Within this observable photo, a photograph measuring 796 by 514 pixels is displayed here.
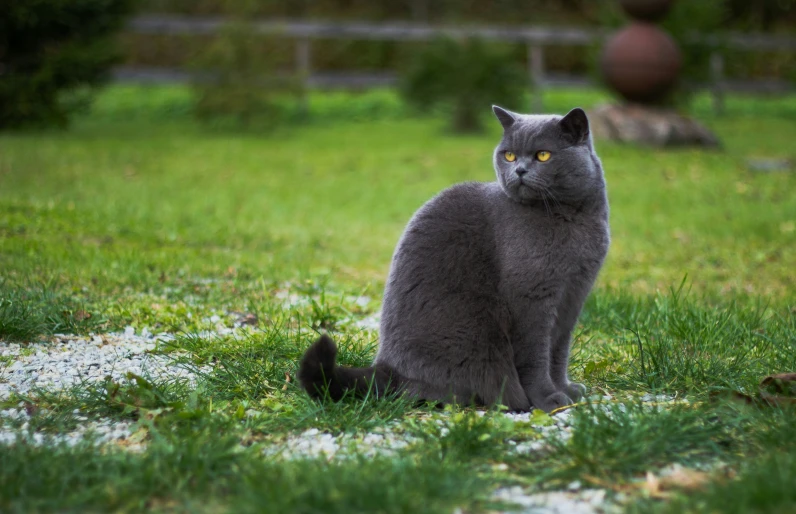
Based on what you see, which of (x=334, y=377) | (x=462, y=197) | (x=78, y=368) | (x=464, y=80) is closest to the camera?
(x=334, y=377)

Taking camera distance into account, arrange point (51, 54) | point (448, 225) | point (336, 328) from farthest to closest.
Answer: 1. point (51, 54)
2. point (336, 328)
3. point (448, 225)

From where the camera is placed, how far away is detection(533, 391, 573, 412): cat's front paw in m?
3.15

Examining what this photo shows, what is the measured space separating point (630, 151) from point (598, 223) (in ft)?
28.1

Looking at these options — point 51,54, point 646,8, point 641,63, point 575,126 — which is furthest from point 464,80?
point 575,126

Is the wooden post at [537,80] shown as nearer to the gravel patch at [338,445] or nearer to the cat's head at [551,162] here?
the cat's head at [551,162]

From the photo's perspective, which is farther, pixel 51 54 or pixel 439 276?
pixel 51 54

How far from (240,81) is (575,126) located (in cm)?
1129

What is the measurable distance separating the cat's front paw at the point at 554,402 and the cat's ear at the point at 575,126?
39.3 inches

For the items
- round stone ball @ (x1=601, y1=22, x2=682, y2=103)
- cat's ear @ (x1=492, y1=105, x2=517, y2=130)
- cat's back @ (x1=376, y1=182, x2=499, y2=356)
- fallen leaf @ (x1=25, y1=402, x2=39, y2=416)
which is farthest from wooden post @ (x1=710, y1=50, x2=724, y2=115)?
fallen leaf @ (x1=25, y1=402, x2=39, y2=416)

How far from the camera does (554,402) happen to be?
3.16 meters

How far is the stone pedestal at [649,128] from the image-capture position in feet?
39.0

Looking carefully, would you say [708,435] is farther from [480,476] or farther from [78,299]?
[78,299]

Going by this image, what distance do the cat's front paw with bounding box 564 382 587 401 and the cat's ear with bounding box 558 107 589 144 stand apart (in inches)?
38.8

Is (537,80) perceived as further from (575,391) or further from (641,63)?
(575,391)
